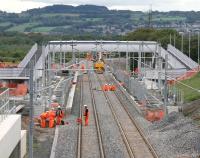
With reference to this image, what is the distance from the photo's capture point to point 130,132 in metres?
35.0

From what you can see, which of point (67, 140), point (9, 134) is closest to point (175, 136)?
point (67, 140)

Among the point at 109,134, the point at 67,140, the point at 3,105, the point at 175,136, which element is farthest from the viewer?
the point at 109,134

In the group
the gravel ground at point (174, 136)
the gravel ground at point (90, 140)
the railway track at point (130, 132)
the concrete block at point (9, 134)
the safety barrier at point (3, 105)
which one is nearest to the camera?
the concrete block at point (9, 134)

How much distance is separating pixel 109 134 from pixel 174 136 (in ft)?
13.7

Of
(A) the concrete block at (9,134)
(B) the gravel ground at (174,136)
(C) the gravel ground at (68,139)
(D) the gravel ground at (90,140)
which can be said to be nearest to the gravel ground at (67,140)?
(C) the gravel ground at (68,139)

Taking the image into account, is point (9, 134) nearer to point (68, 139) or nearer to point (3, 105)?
point (3, 105)

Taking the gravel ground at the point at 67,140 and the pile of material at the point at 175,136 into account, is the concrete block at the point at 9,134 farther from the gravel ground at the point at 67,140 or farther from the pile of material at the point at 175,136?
the pile of material at the point at 175,136

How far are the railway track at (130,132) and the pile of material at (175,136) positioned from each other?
48 centimetres

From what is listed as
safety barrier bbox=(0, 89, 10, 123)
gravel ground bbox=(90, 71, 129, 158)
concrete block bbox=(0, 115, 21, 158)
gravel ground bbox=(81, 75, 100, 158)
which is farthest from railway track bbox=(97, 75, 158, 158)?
safety barrier bbox=(0, 89, 10, 123)

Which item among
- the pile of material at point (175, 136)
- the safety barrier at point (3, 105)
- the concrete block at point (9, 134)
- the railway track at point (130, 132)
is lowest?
the railway track at point (130, 132)

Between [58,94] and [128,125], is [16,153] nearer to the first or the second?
[128,125]

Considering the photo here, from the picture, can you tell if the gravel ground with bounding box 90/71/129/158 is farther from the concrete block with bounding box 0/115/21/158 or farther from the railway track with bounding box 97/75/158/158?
the concrete block with bounding box 0/115/21/158

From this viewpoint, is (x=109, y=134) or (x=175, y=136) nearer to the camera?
(x=175, y=136)

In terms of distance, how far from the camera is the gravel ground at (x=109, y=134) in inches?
1104
